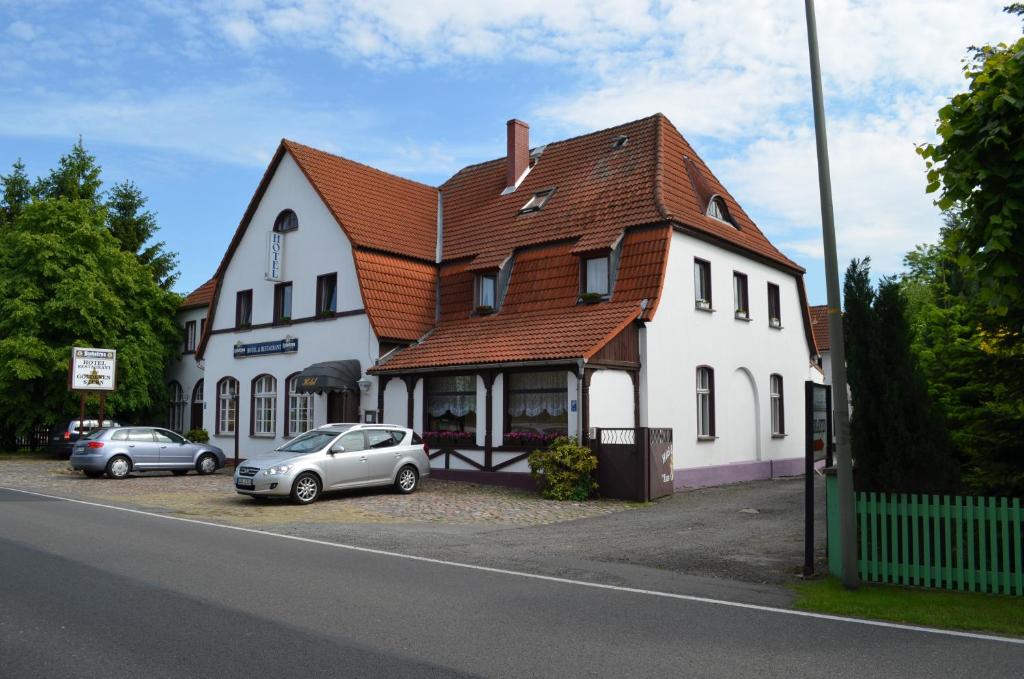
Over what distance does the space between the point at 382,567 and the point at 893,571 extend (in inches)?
229

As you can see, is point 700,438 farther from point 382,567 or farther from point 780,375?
point 382,567

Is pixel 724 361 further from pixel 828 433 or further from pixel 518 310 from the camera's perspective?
pixel 828 433

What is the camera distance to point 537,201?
1061 inches

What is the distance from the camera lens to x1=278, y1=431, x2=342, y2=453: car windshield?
18.5 metres

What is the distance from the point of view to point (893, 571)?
945 cm

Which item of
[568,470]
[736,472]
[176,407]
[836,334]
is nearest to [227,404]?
[176,407]

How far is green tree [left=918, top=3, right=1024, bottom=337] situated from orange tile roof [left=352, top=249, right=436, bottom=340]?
1828 cm

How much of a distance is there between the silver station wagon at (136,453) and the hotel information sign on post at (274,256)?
5.84 m

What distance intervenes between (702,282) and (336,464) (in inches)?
444

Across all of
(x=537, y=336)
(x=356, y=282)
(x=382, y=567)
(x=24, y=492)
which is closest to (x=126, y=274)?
(x=356, y=282)

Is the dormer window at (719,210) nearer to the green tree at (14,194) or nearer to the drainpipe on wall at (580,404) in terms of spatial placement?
the drainpipe on wall at (580,404)

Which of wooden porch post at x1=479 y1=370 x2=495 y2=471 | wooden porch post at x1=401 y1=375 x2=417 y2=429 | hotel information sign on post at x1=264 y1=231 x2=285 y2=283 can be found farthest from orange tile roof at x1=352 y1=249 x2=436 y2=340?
wooden porch post at x1=479 y1=370 x2=495 y2=471

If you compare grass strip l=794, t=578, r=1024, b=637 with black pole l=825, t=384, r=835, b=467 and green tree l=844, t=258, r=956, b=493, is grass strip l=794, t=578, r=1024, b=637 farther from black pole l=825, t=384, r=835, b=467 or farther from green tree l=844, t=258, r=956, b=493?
black pole l=825, t=384, r=835, b=467

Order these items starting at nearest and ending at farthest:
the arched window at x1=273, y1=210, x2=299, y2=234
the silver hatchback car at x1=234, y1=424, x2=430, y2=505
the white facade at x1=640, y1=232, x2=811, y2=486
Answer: the silver hatchback car at x1=234, y1=424, x2=430, y2=505 → the white facade at x1=640, y1=232, x2=811, y2=486 → the arched window at x1=273, y1=210, x2=299, y2=234
